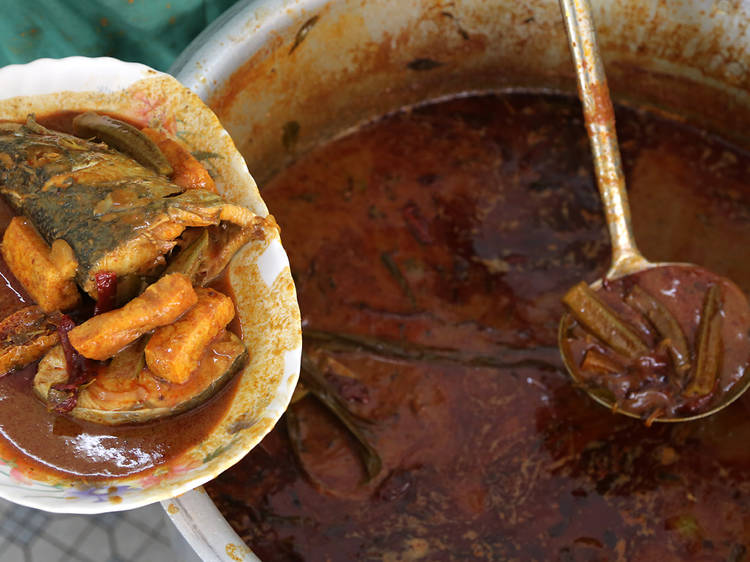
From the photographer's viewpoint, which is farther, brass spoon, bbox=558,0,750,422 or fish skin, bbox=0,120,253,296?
brass spoon, bbox=558,0,750,422

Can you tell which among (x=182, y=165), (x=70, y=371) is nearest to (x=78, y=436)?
(x=70, y=371)

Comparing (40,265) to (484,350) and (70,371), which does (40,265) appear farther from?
(484,350)

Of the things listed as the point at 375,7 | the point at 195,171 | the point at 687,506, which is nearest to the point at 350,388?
the point at 195,171

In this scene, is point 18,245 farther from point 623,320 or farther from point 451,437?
point 623,320

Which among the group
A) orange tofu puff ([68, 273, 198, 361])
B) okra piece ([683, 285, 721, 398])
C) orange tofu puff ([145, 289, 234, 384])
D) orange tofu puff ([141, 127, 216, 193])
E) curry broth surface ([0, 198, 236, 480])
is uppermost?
orange tofu puff ([141, 127, 216, 193])

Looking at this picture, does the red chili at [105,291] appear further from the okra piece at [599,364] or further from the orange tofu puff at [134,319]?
the okra piece at [599,364]

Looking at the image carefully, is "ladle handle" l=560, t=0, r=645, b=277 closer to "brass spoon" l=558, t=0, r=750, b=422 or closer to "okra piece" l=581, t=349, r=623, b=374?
"brass spoon" l=558, t=0, r=750, b=422

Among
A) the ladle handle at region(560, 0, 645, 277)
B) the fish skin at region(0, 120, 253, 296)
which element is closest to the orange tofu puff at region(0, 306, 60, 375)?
the fish skin at region(0, 120, 253, 296)
